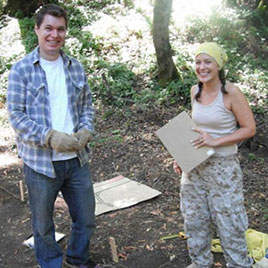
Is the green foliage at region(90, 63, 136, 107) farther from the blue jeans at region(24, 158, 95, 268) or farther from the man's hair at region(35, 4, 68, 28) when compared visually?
the man's hair at region(35, 4, 68, 28)

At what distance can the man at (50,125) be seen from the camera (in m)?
2.75

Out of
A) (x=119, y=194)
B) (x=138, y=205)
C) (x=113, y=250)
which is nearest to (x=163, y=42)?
(x=119, y=194)

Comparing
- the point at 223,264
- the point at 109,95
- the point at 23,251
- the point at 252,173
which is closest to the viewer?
the point at 223,264

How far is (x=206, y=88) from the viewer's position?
9.36 ft

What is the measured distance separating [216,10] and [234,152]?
793cm

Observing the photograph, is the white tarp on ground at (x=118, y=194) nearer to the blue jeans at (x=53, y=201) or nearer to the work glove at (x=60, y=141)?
the blue jeans at (x=53, y=201)

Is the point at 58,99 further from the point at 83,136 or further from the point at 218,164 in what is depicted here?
the point at 218,164

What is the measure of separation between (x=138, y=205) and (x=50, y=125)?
2.09m

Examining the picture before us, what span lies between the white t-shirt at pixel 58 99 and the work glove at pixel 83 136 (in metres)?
0.07

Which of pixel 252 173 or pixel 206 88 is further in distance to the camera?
pixel 252 173

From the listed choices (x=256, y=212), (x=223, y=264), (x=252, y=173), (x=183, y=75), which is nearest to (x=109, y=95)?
(x=183, y=75)

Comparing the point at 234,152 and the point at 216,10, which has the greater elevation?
the point at 216,10

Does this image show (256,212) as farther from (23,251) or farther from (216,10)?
(216,10)

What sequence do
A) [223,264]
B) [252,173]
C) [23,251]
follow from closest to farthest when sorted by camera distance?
[223,264], [23,251], [252,173]
